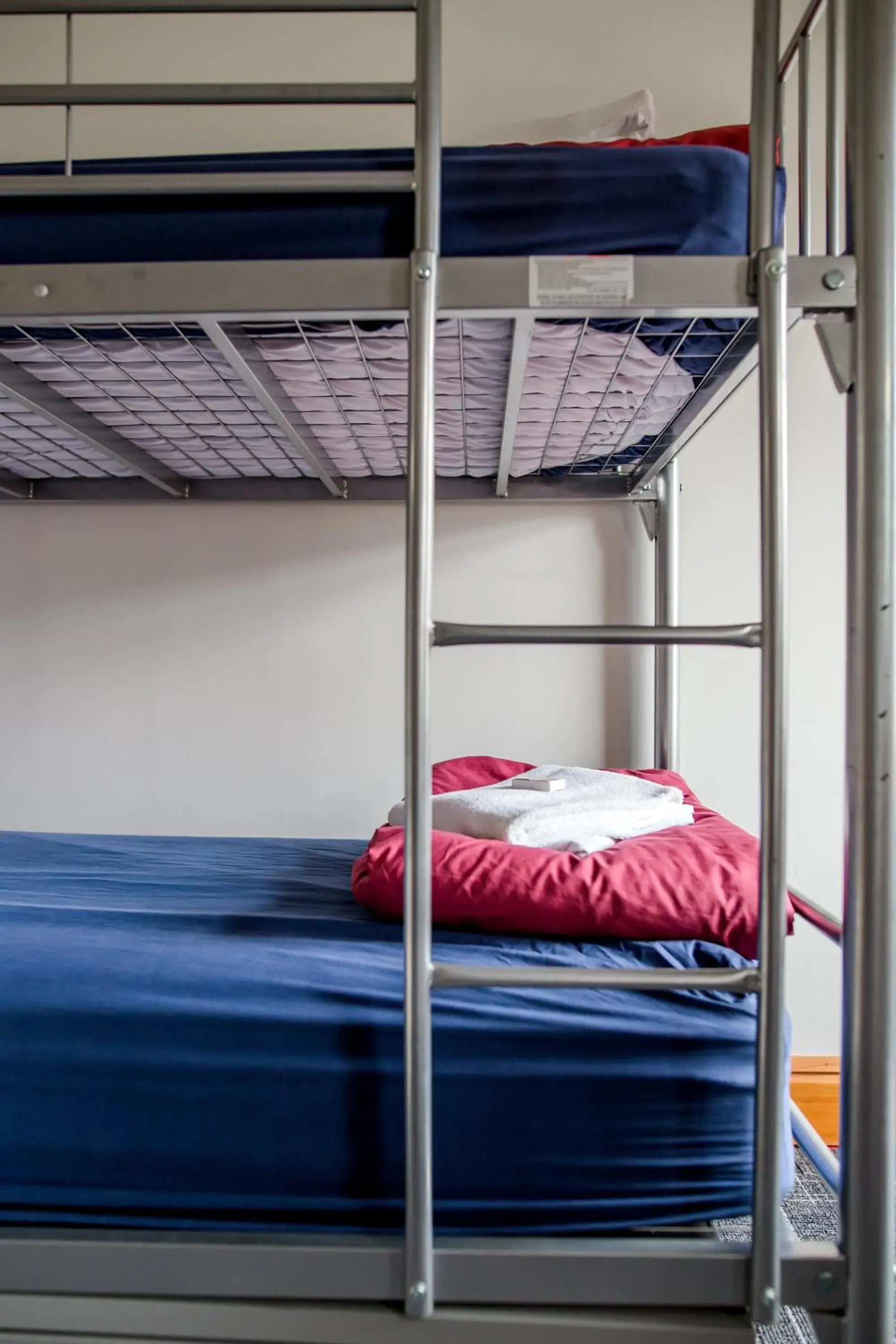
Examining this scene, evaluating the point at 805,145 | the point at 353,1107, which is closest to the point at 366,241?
the point at 805,145

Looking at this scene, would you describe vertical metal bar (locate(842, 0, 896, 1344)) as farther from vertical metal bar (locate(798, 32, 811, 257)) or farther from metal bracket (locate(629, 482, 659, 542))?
metal bracket (locate(629, 482, 659, 542))

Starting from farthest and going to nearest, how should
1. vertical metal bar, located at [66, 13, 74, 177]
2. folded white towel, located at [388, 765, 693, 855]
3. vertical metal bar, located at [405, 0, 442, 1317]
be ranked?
folded white towel, located at [388, 765, 693, 855] < vertical metal bar, located at [66, 13, 74, 177] < vertical metal bar, located at [405, 0, 442, 1317]

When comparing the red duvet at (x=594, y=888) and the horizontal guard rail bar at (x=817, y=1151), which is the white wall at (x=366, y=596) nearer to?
the horizontal guard rail bar at (x=817, y=1151)

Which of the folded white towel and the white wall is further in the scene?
the white wall

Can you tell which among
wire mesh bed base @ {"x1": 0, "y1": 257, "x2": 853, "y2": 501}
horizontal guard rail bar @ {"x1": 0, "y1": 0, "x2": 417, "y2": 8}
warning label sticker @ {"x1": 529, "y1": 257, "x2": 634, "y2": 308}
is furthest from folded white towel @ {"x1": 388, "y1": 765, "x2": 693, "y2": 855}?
→ horizontal guard rail bar @ {"x1": 0, "y1": 0, "x2": 417, "y2": 8}

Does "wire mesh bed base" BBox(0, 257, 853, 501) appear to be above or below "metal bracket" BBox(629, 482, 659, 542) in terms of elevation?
above

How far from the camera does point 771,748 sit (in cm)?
104

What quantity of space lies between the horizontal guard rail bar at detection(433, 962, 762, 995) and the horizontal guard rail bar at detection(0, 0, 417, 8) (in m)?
1.14

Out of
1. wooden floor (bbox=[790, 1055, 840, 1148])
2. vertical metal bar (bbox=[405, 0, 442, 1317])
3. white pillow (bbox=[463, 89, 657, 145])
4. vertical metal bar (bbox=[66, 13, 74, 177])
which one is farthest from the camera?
wooden floor (bbox=[790, 1055, 840, 1148])

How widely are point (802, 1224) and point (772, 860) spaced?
44.4 inches

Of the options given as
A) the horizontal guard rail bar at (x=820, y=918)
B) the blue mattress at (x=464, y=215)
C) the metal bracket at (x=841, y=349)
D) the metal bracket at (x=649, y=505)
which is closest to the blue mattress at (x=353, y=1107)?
the horizontal guard rail bar at (x=820, y=918)

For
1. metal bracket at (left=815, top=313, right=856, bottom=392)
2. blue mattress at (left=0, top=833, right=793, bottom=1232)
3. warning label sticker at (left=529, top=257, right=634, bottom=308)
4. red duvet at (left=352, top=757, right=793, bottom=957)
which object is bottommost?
blue mattress at (left=0, top=833, right=793, bottom=1232)

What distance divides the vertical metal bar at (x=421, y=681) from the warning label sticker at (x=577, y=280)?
0.12 meters

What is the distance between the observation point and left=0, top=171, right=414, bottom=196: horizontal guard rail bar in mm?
1086
